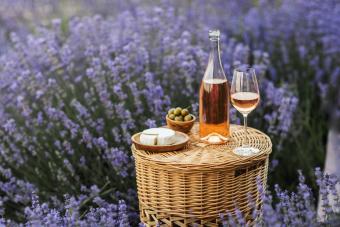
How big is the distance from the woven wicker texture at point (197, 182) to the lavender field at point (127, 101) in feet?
0.32

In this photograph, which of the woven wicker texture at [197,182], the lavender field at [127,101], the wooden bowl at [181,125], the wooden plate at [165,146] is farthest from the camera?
the lavender field at [127,101]

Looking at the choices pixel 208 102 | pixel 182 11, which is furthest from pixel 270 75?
pixel 208 102

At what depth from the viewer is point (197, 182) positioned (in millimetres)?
2354

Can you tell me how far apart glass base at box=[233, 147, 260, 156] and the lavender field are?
0.21m

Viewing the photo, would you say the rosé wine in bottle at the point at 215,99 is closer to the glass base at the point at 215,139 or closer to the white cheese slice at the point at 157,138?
the glass base at the point at 215,139

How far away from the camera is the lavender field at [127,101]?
3.10m

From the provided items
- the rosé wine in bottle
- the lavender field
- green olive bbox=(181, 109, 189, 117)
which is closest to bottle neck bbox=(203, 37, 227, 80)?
the rosé wine in bottle

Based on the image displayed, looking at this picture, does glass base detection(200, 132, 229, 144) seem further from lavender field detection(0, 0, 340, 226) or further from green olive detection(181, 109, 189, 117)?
lavender field detection(0, 0, 340, 226)

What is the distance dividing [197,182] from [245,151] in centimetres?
24

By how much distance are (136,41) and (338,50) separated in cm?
167

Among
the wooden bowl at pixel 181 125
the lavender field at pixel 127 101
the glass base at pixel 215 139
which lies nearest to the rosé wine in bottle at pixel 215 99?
the glass base at pixel 215 139

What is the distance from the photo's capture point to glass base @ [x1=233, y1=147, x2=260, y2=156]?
2.39 m

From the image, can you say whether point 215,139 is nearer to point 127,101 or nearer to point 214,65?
point 214,65

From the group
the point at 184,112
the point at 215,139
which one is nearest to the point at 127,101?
the point at 184,112
